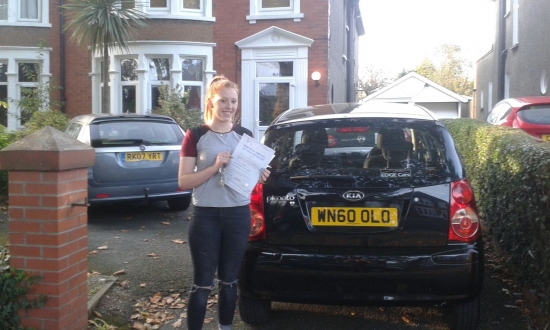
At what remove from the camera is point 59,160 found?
3.68m

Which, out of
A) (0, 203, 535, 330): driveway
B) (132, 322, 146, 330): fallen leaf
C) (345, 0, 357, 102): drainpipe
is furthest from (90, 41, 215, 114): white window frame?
(132, 322, 146, 330): fallen leaf

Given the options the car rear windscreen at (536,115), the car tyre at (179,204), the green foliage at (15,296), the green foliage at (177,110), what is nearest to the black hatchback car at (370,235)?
the green foliage at (15,296)

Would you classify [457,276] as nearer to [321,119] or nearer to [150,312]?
[321,119]

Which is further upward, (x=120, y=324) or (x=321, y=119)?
(x=321, y=119)

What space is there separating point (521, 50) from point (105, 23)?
14653 mm

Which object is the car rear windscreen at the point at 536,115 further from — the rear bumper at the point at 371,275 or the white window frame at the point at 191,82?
the white window frame at the point at 191,82

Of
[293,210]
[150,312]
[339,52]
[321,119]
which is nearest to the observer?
[293,210]

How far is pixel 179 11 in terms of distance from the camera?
17.2 metres

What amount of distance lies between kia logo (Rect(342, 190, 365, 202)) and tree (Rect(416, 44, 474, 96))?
201 ft

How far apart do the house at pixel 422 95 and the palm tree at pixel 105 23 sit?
23047 mm

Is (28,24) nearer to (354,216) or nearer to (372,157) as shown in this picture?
(372,157)

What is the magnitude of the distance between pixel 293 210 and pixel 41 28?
54.4ft

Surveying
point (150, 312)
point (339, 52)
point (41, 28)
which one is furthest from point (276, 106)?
point (150, 312)

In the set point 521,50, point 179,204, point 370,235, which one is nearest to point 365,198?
point 370,235
